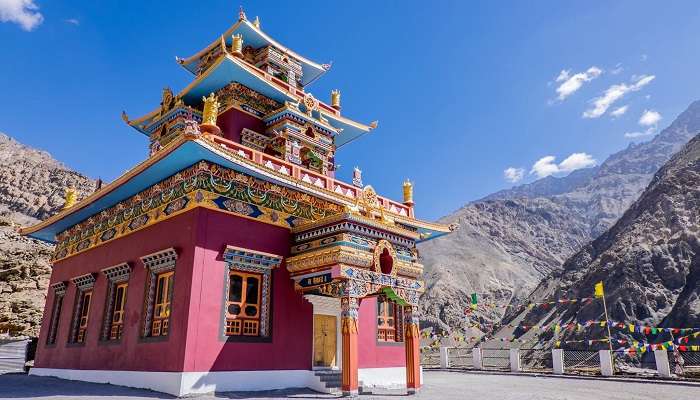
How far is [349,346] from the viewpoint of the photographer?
1102cm

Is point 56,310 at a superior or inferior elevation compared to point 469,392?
superior

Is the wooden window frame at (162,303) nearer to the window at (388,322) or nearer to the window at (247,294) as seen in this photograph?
the window at (247,294)

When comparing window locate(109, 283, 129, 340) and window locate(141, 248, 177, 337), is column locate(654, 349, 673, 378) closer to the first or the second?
window locate(141, 248, 177, 337)

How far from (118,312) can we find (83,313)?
9.56 ft

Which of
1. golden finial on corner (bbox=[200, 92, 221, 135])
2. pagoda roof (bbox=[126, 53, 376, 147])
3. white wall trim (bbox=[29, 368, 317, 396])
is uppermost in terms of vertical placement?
pagoda roof (bbox=[126, 53, 376, 147])

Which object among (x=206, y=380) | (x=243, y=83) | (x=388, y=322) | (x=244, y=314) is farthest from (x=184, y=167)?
(x=388, y=322)

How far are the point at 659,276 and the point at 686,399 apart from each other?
37.0 meters

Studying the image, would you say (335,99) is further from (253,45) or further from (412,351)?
(412,351)

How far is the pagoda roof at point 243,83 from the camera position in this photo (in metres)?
16.2

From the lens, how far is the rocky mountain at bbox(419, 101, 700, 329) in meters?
70.2

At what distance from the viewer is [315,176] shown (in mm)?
14414

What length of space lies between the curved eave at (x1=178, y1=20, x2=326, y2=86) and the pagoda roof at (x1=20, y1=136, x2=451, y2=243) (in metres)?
8.25

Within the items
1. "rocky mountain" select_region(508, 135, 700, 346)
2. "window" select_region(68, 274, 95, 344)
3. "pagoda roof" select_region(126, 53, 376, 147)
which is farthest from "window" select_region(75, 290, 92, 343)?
"rocky mountain" select_region(508, 135, 700, 346)

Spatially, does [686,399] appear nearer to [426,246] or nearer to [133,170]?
[133,170]
